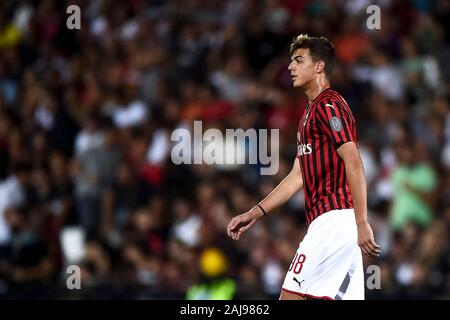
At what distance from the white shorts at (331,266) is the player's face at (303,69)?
885 mm

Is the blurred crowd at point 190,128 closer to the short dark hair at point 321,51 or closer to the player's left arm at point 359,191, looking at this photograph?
the short dark hair at point 321,51

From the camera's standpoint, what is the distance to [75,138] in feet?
40.9

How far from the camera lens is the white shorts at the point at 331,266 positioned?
242 inches

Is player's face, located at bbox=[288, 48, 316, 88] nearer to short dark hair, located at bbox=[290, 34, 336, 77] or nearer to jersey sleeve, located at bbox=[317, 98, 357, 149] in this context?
short dark hair, located at bbox=[290, 34, 336, 77]

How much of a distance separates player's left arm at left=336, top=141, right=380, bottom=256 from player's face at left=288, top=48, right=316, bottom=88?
23.0 inches

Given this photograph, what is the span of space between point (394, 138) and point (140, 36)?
3.70 meters

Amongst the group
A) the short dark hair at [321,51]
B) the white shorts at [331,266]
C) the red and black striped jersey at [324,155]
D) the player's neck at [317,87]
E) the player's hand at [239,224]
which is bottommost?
the white shorts at [331,266]

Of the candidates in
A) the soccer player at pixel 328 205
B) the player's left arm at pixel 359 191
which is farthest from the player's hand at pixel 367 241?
the soccer player at pixel 328 205

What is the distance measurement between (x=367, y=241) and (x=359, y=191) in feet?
1.03

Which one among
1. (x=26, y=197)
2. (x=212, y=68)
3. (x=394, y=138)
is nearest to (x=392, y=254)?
(x=394, y=138)

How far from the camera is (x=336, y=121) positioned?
6.13 metres

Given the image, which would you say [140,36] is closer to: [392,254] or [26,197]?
[26,197]

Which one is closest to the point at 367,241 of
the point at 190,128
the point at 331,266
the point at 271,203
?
the point at 331,266

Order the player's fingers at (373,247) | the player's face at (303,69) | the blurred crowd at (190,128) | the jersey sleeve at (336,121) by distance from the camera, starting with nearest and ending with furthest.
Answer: the player's fingers at (373,247)
the jersey sleeve at (336,121)
the player's face at (303,69)
the blurred crowd at (190,128)
